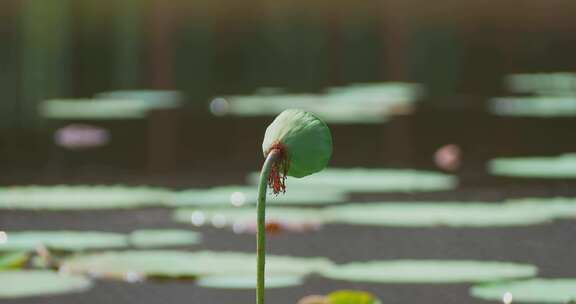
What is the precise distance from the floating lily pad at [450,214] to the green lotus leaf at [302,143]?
176cm

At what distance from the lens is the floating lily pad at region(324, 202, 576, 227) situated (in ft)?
11.6

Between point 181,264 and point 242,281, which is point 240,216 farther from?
point 242,281

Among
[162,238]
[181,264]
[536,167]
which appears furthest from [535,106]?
[181,264]

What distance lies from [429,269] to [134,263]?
527mm

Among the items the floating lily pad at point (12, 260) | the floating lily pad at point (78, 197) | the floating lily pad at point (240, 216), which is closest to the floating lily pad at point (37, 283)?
the floating lily pad at point (12, 260)

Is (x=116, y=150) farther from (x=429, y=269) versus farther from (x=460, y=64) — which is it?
(x=460, y=64)

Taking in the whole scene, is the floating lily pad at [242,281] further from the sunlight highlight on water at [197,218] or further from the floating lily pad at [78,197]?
the floating lily pad at [78,197]

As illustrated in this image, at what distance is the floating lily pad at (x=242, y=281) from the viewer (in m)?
2.66

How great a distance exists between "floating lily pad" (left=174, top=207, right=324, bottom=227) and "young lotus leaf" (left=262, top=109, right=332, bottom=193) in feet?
5.58

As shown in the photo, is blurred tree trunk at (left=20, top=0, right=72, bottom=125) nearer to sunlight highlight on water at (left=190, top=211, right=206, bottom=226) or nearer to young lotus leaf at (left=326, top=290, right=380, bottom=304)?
sunlight highlight on water at (left=190, top=211, right=206, bottom=226)

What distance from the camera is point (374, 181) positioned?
425cm

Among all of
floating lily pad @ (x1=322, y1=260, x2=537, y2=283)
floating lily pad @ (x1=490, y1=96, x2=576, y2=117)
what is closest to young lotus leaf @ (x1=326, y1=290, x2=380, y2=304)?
floating lily pad @ (x1=322, y1=260, x2=537, y2=283)

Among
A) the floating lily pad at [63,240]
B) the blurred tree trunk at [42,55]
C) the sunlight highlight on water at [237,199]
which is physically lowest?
the floating lily pad at [63,240]

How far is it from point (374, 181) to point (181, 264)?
4.80ft
